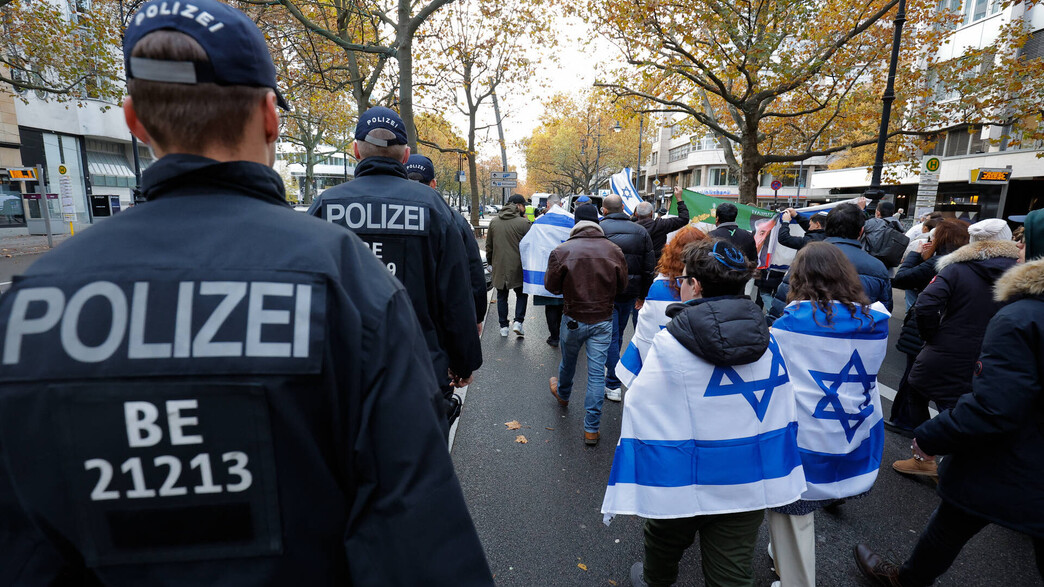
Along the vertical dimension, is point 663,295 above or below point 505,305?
above

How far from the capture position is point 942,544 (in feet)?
7.82

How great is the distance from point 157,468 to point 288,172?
2975 inches

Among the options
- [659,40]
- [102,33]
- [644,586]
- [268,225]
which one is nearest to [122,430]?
[268,225]

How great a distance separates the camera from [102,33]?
15.2 m

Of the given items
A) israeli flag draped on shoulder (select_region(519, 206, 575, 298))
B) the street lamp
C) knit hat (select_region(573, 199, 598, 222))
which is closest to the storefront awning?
israeli flag draped on shoulder (select_region(519, 206, 575, 298))

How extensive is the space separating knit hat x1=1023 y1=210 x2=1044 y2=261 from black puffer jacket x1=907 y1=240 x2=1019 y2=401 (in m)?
1.33

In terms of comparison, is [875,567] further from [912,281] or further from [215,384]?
[912,281]

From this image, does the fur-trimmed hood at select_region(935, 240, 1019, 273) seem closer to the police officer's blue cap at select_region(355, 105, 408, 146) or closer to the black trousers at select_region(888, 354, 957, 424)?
Answer: the black trousers at select_region(888, 354, 957, 424)

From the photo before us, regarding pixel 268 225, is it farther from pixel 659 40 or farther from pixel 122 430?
pixel 659 40

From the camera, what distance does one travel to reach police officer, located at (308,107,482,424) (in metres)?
2.62

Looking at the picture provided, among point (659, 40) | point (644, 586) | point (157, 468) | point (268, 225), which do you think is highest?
point (659, 40)

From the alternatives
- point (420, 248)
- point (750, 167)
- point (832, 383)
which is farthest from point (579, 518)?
point (750, 167)

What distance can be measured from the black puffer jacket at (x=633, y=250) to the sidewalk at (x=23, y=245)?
53.2 ft

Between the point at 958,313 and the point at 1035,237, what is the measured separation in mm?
1540
